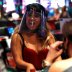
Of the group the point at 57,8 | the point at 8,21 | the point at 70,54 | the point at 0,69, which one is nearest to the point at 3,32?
the point at 8,21

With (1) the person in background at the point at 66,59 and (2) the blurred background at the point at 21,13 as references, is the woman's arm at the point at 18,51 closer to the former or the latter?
(1) the person in background at the point at 66,59

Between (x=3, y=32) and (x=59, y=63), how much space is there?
12.1ft

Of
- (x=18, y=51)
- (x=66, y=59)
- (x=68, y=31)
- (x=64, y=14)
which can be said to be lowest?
(x=64, y=14)

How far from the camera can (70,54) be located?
1493 mm

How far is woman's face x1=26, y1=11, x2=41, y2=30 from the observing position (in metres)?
2.68

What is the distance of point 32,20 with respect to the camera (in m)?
2.68

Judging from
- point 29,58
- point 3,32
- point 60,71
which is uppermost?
point 60,71

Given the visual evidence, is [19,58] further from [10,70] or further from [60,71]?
[60,71]

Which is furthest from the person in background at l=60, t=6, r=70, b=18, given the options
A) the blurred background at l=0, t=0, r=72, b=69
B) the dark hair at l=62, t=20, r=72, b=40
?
the dark hair at l=62, t=20, r=72, b=40

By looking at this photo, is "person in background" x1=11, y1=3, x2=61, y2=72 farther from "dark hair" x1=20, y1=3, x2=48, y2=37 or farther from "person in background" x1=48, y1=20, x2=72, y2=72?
"person in background" x1=48, y1=20, x2=72, y2=72

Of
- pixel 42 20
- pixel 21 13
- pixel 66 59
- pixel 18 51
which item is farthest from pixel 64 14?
pixel 66 59

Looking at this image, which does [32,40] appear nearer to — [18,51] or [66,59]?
[18,51]

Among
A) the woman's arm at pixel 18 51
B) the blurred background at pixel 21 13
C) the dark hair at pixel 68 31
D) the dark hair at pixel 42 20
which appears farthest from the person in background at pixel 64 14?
the dark hair at pixel 68 31

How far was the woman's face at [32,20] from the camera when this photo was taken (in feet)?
8.79
